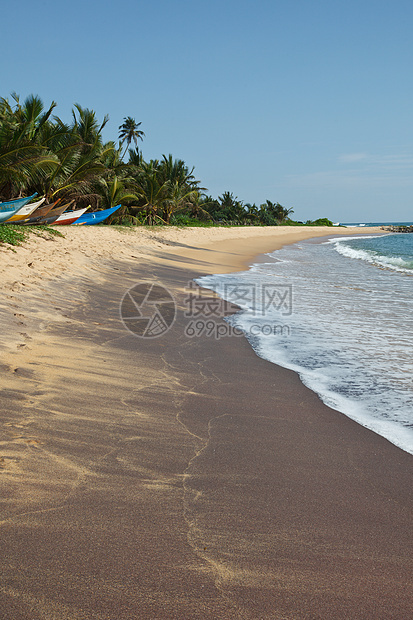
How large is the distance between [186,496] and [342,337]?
165 inches

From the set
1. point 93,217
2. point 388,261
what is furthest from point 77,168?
point 388,261

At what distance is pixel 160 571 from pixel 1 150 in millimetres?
17980

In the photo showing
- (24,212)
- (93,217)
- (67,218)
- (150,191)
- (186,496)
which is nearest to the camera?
(186,496)

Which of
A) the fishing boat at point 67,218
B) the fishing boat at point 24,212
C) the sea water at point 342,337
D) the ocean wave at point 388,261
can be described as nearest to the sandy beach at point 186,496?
the sea water at point 342,337

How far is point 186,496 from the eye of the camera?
2.23 meters

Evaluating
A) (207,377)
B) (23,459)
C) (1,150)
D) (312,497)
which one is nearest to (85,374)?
(207,377)

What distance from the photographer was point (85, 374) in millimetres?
3746

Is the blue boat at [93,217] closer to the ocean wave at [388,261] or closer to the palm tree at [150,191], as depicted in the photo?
the palm tree at [150,191]

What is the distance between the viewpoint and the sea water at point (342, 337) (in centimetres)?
371

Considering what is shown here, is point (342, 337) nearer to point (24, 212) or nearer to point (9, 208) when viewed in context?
point (9, 208)

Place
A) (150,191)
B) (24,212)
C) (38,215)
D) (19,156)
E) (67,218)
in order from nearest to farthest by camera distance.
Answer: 1. (19,156)
2. (24,212)
3. (38,215)
4. (67,218)
5. (150,191)

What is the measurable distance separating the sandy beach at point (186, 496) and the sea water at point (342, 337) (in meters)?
0.34

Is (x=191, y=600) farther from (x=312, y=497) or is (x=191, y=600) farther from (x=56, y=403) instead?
(x=56, y=403)

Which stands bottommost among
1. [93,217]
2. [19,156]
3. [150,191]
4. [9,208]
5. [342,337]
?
[342,337]
